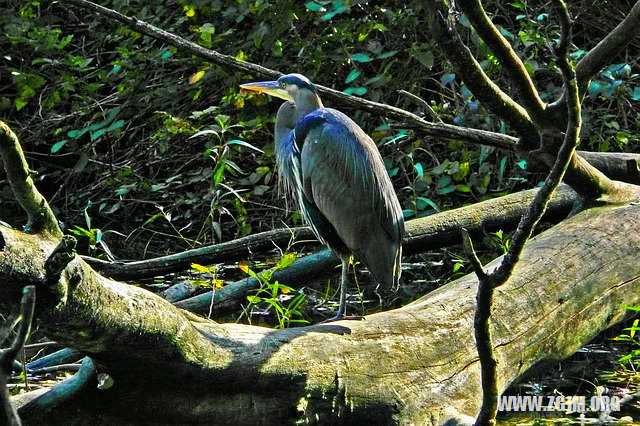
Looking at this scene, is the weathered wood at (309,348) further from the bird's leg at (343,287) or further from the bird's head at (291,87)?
the bird's head at (291,87)

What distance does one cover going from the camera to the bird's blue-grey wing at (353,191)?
3.78m

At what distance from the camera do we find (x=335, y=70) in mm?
6230

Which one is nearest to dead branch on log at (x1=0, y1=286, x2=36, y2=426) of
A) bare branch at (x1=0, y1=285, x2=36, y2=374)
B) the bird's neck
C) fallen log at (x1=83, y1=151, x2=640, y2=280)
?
bare branch at (x1=0, y1=285, x2=36, y2=374)

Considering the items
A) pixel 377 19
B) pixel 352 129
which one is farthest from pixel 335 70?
pixel 352 129

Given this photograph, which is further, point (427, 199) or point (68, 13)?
point (68, 13)

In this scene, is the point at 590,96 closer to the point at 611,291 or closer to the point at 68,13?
the point at 611,291

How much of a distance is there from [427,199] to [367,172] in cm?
159

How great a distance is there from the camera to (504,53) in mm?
2775

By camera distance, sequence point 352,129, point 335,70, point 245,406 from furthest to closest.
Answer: point 335,70
point 352,129
point 245,406

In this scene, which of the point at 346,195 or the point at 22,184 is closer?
the point at 22,184

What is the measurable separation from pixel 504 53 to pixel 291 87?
1.84m

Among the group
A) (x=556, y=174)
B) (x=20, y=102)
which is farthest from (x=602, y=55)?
(x=20, y=102)

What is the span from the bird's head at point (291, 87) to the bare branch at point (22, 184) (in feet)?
7.78

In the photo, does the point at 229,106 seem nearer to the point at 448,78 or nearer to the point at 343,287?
the point at 448,78
